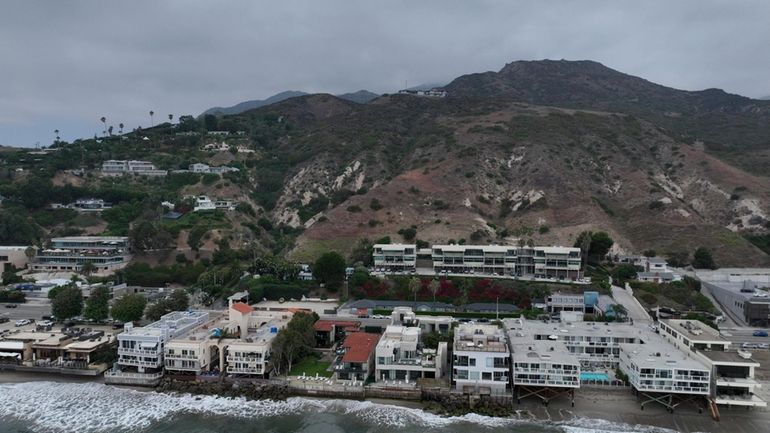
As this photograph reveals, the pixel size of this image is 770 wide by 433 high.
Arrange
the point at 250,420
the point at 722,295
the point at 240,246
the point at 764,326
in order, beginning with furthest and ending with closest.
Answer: the point at 240,246, the point at 722,295, the point at 764,326, the point at 250,420

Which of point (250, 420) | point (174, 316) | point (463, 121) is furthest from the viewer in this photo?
point (463, 121)

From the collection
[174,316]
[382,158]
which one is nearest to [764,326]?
[174,316]

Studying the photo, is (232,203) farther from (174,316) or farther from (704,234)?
(704,234)

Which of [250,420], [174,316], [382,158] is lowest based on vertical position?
[250,420]

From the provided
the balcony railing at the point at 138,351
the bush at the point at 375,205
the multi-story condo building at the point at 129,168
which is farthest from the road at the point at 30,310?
the bush at the point at 375,205

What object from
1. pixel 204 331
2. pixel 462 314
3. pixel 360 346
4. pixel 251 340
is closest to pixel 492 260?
pixel 462 314

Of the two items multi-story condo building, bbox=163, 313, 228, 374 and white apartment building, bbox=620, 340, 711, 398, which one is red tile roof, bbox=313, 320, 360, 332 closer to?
multi-story condo building, bbox=163, 313, 228, 374

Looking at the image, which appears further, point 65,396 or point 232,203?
point 232,203
